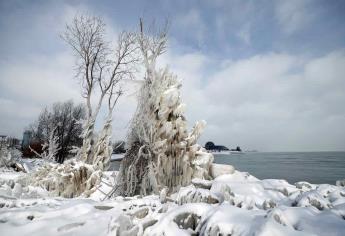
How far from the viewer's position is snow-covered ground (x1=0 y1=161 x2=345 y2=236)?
3424 millimetres

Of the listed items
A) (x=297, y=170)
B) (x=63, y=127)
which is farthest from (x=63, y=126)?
(x=297, y=170)

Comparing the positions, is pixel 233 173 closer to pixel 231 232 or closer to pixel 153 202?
pixel 153 202

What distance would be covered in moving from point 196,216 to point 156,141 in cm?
504

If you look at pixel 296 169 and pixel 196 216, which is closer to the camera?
pixel 196 216

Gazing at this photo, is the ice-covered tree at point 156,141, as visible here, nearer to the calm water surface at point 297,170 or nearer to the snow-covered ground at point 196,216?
the snow-covered ground at point 196,216

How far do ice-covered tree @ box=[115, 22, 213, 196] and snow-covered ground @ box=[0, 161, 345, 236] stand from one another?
263 centimetres

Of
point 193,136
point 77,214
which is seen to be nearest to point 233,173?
point 193,136

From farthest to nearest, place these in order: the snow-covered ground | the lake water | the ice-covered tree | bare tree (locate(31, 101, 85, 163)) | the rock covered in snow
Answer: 1. bare tree (locate(31, 101, 85, 163))
2. the lake water
3. the rock covered in snow
4. the ice-covered tree
5. the snow-covered ground

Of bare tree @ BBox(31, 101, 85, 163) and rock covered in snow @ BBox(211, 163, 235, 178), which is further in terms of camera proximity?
bare tree @ BBox(31, 101, 85, 163)

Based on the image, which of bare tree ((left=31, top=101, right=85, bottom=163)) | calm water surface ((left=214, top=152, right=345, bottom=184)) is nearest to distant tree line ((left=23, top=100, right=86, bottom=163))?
bare tree ((left=31, top=101, right=85, bottom=163))

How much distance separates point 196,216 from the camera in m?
4.23

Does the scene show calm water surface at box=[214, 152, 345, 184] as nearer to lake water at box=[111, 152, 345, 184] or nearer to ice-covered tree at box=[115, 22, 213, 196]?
lake water at box=[111, 152, 345, 184]

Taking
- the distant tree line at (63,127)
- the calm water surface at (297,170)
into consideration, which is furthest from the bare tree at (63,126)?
the calm water surface at (297,170)

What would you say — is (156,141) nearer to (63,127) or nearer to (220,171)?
(220,171)
